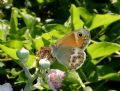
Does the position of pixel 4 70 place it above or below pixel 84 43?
below

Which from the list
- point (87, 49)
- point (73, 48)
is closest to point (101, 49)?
point (87, 49)

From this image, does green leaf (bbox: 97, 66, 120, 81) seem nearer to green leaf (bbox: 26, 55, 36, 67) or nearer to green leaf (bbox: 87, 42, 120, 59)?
green leaf (bbox: 87, 42, 120, 59)

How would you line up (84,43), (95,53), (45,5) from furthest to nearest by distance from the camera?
(45,5) < (95,53) < (84,43)

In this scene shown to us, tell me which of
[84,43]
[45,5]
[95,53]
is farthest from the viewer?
[45,5]

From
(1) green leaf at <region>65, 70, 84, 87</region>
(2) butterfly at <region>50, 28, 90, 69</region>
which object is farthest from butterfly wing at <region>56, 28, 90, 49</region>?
(1) green leaf at <region>65, 70, 84, 87</region>

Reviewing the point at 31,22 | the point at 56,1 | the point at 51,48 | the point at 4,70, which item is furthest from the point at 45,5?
the point at 51,48

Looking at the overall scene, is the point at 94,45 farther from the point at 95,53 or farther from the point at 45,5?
the point at 45,5

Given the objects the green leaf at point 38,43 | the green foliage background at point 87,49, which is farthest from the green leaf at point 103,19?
the green leaf at point 38,43
